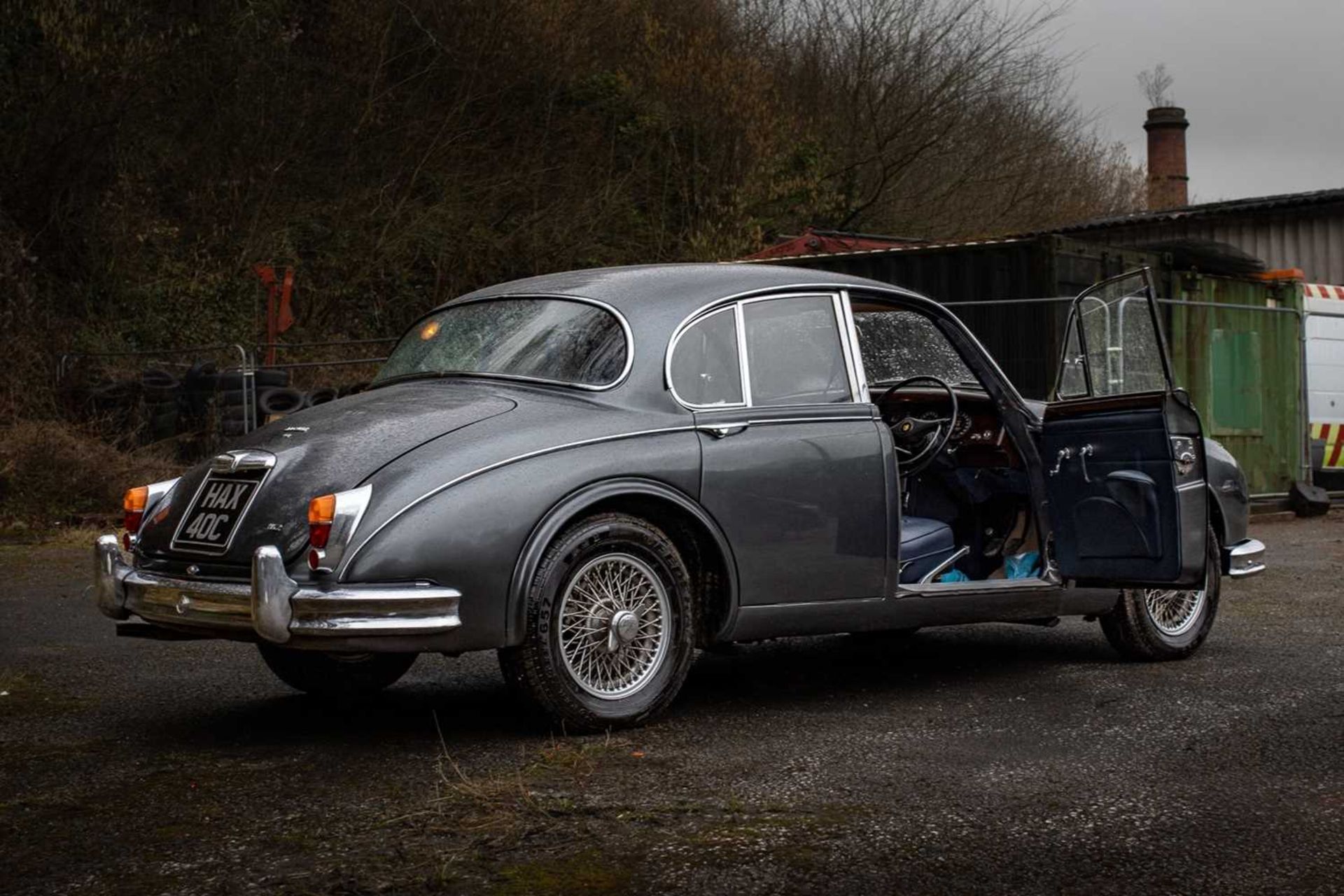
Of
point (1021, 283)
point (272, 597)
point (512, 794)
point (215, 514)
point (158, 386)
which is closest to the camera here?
point (512, 794)

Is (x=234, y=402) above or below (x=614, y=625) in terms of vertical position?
above

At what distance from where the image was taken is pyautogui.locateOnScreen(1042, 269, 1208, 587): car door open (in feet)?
21.4

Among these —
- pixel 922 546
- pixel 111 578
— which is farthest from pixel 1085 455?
pixel 111 578

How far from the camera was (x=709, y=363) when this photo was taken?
6246 millimetres

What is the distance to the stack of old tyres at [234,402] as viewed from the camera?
16.5m

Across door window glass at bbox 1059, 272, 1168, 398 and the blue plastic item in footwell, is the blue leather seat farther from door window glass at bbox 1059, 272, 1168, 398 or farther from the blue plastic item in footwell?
door window glass at bbox 1059, 272, 1168, 398

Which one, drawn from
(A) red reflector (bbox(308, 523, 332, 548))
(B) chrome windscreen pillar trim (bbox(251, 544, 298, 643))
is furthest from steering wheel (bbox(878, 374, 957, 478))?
Result: (B) chrome windscreen pillar trim (bbox(251, 544, 298, 643))

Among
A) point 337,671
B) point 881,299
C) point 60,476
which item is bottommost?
point 337,671

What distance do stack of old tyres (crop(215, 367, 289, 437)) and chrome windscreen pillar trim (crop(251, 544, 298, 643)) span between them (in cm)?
1143

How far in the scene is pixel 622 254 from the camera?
84.8ft

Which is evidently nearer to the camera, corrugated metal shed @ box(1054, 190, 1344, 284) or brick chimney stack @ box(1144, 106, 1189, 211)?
corrugated metal shed @ box(1054, 190, 1344, 284)

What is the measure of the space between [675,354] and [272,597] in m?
1.79

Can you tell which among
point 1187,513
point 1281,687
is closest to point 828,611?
point 1187,513

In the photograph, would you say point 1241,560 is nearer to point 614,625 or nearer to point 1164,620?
point 1164,620
